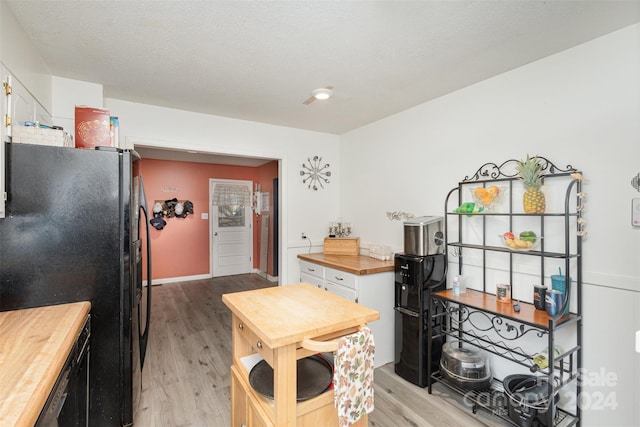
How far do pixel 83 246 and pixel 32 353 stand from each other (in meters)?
0.66

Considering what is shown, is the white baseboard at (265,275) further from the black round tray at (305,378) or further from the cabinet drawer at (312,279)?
the black round tray at (305,378)

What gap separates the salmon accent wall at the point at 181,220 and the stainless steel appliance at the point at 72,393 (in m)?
4.38

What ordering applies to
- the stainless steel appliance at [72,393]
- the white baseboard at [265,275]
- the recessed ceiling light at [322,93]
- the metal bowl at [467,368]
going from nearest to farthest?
the stainless steel appliance at [72,393] → the metal bowl at [467,368] → the recessed ceiling light at [322,93] → the white baseboard at [265,275]

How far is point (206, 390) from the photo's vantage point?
7.82ft

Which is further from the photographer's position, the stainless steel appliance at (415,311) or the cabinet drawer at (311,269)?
the cabinet drawer at (311,269)

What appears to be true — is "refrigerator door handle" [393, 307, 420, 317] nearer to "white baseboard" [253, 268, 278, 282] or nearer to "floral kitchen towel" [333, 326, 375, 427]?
"floral kitchen towel" [333, 326, 375, 427]

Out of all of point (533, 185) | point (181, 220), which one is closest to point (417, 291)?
point (533, 185)

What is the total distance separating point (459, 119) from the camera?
2.61 meters

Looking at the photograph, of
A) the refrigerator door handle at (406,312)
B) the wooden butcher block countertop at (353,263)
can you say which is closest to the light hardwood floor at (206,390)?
the refrigerator door handle at (406,312)

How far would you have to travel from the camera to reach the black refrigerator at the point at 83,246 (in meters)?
1.52

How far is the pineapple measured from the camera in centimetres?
191

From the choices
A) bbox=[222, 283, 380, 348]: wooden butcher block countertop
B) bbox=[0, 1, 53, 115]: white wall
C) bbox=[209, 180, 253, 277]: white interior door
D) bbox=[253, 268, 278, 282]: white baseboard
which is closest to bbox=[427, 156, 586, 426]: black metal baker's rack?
bbox=[222, 283, 380, 348]: wooden butcher block countertop

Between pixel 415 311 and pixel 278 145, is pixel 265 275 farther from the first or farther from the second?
pixel 415 311

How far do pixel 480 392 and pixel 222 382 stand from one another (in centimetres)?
198
